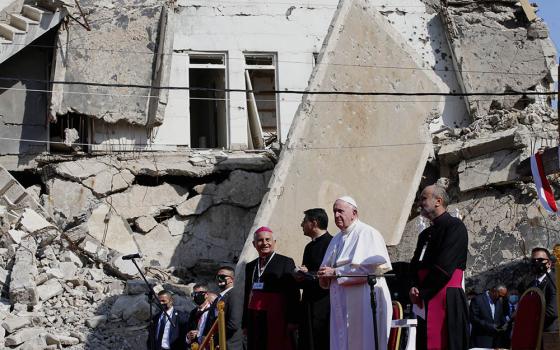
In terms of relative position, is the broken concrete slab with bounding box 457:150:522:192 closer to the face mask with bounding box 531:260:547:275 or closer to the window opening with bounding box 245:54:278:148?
the window opening with bounding box 245:54:278:148

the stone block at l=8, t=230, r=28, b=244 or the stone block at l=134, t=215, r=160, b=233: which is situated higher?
the stone block at l=134, t=215, r=160, b=233

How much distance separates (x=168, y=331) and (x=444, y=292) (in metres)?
4.49

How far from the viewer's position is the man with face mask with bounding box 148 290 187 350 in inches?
469

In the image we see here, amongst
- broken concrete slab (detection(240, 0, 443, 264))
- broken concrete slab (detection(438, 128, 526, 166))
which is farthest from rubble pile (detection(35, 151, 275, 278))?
broken concrete slab (detection(438, 128, 526, 166))

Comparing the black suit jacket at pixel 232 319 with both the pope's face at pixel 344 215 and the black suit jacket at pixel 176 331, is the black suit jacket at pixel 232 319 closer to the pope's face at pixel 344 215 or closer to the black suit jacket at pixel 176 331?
the black suit jacket at pixel 176 331

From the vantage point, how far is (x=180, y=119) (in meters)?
18.0

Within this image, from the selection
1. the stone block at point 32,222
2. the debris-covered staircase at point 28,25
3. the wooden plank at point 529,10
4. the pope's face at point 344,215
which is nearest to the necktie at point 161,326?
the stone block at point 32,222

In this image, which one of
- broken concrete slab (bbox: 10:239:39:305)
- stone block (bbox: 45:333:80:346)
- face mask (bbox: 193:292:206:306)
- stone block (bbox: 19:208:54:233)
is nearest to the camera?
face mask (bbox: 193:292:206:306)

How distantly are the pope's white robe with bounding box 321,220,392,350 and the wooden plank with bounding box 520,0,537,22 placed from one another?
11449 millimetres

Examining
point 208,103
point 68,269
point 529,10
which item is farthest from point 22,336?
point 529,10

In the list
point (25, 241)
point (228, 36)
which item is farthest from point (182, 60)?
point (25, 241)

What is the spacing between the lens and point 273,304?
32.9 feet

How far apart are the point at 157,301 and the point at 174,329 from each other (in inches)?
15.4

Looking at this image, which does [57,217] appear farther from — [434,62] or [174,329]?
[434,62]
